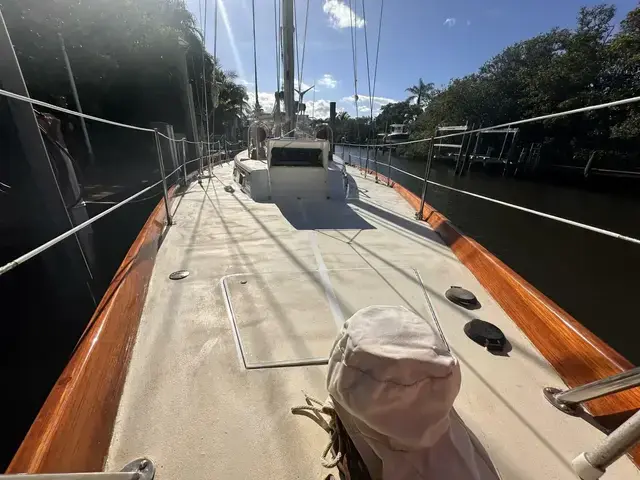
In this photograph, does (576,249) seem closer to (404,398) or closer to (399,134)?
(404,398)

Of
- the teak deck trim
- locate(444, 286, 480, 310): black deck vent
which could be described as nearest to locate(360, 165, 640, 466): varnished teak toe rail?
the teak deck trim

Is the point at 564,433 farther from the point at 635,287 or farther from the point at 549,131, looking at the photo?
the point at 549,131

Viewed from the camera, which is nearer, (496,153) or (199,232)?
(199,232)

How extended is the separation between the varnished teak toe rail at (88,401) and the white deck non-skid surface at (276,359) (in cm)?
5

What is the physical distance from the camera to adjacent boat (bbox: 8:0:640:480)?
91cm

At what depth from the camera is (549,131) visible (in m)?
22.4

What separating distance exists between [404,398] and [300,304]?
1293mm

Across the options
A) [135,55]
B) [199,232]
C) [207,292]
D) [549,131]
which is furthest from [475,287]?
[549,131]

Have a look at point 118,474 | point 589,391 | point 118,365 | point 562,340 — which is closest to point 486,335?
point 562,340

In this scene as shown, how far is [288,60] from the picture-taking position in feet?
20.7

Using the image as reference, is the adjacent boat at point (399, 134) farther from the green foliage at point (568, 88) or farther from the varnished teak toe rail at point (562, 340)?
the varnished teak toe rail at point (562, 340)

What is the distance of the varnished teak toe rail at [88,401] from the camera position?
3.22ft

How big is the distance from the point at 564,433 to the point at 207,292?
1.96 meters

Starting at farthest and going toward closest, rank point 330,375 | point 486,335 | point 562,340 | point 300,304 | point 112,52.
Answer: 1. point 112,52
2. point 300,304
3. point 486,335
4. point 562,340
5. point 330,375
